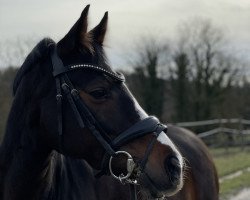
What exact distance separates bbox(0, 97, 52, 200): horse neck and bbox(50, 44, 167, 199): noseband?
214mm

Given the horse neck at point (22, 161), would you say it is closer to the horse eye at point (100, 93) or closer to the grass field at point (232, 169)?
the horse eye at point (100, 93)

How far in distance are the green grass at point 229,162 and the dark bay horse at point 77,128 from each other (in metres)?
11.0

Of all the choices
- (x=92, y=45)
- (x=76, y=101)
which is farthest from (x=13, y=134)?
(x=92, y=45)

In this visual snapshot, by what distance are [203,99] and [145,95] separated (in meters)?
3.74

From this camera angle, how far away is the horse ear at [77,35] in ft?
9.82

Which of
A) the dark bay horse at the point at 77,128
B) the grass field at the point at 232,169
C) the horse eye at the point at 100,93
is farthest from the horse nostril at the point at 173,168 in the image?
the grass field at the point at 232,169

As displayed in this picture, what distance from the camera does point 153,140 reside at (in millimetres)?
2869

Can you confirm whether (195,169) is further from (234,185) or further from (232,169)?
(232,169)

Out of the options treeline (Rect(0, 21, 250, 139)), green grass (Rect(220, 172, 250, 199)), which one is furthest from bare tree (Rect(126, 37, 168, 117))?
green grass (Rect(220, 172, 250, 199))

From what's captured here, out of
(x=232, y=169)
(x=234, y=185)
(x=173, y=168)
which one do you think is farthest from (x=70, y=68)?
(x=232, y=169)

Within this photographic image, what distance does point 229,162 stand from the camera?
1739 centimetres

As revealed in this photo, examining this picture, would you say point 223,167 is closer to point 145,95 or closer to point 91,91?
point 91,91

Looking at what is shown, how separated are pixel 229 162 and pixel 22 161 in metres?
14.9

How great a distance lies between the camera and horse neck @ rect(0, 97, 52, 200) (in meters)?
3.21
